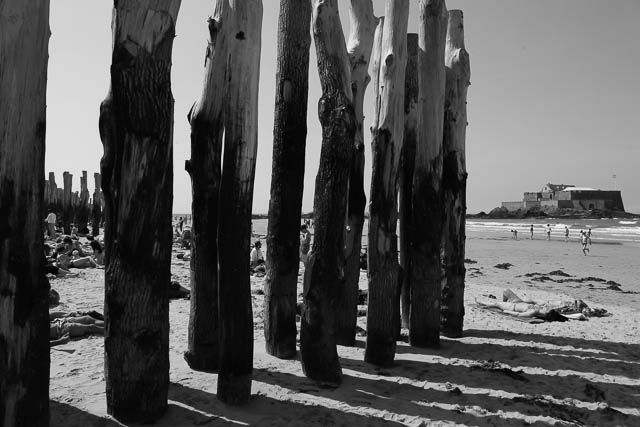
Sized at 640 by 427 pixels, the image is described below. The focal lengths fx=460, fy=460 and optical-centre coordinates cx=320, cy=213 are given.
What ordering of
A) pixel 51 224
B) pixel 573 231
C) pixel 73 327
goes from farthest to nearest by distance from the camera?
pixel 573 231 → pixel 51 224 → pixel 73 327

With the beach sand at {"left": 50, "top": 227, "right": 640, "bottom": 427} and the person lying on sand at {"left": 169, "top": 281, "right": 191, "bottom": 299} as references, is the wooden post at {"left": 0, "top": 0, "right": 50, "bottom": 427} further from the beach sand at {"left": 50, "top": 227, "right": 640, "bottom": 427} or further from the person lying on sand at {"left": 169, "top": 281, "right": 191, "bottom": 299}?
the person lying on sand at {"left": 169, "top": 281, "right": 191, "bottom": 299}

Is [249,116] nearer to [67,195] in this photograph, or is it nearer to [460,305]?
[460,305]

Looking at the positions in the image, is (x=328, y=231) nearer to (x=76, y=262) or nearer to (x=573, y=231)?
(x=76, y=262)

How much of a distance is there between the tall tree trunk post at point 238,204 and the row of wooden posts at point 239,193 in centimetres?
1

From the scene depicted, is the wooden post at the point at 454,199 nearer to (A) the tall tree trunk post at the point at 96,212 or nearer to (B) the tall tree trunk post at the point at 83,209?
(A) the tall tree trunk post at the point at 96,212

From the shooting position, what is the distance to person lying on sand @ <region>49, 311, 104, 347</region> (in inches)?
245

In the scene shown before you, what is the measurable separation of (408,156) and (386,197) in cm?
121

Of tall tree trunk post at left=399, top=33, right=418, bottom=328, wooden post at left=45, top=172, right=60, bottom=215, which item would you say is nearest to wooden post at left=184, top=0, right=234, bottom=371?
tall tree trunk post at left=399, top=33, right=418, bottom=328

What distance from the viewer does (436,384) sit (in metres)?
4.77

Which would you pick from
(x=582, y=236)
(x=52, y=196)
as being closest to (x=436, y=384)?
(x=582, y=236)

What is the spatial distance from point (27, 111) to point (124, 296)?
1.40m

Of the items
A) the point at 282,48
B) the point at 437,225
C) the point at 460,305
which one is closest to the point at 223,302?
the point at 282,48

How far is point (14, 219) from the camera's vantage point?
2.88 metres

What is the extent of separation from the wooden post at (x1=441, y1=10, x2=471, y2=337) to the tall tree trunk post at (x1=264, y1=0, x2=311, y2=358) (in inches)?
101
